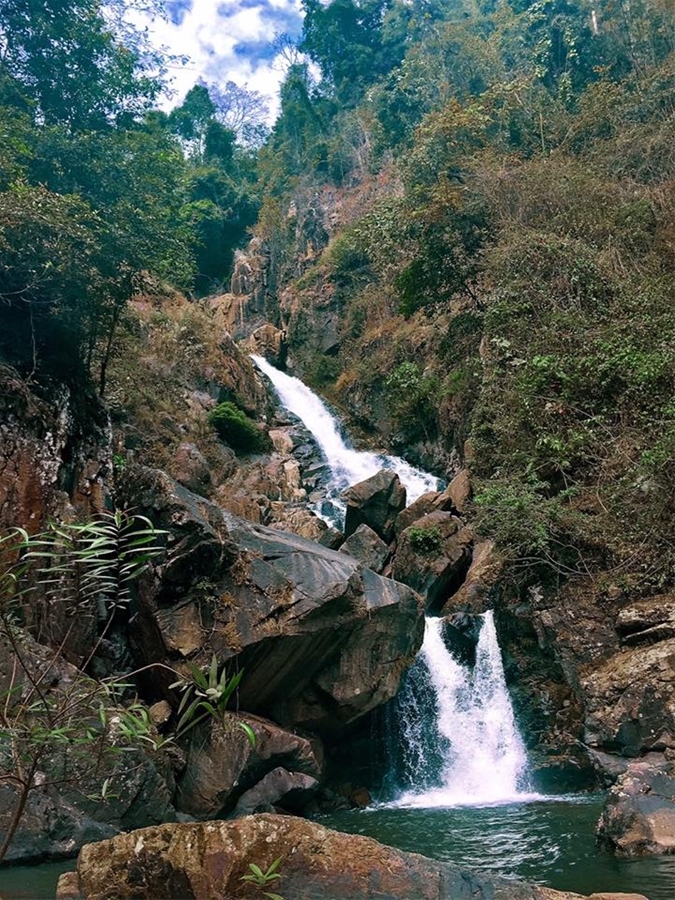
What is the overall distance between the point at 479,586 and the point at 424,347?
12.2 m

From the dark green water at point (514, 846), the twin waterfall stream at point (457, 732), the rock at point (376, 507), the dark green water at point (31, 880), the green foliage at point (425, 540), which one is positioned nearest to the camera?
the dark green water at point (31, 880)

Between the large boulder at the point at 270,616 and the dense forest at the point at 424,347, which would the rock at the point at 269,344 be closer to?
the dense forest at the point at 424,347

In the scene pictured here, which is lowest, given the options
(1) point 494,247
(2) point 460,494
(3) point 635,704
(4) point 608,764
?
(4) point 608,764

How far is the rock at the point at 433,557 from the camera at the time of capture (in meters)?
14.5

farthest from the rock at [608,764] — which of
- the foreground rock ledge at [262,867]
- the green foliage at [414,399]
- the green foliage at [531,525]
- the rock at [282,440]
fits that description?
the rock at [282,440]

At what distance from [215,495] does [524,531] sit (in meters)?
9.58

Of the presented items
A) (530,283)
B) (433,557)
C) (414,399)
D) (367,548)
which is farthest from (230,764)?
(414,399)

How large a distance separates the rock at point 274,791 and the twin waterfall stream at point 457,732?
232cm

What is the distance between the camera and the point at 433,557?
579 inches

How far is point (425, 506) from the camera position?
53.5 feet

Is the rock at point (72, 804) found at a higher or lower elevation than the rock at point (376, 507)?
lower

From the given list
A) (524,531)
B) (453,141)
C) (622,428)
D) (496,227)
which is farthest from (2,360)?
(453,141)

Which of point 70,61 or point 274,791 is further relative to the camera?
point 70,61

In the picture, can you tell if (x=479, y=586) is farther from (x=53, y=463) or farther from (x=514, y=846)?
(x=53, y=463)
